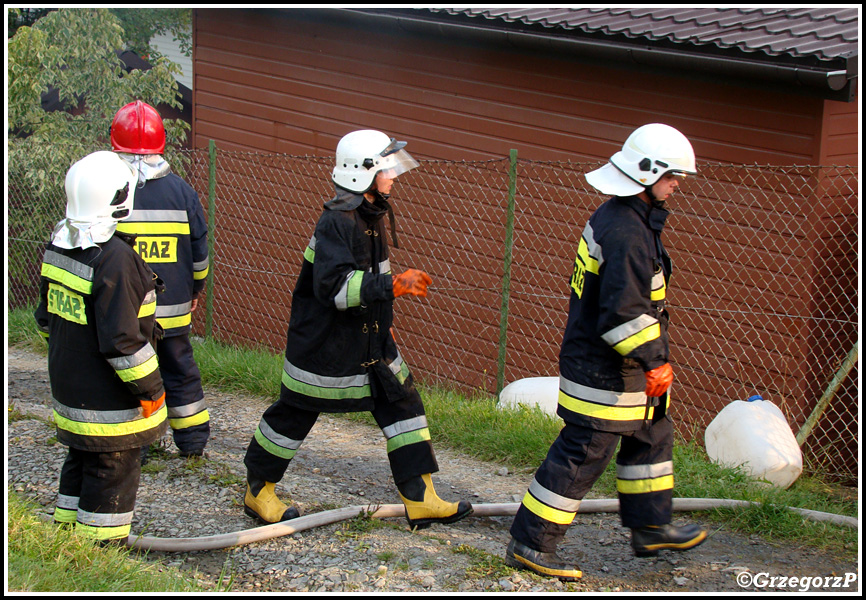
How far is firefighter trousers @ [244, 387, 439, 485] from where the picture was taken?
394 cm

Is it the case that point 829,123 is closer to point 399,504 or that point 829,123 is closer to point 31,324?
point 399,504

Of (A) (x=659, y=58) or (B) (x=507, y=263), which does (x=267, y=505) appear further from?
(A) (x=659, y=58)

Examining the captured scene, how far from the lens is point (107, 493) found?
3451 mm

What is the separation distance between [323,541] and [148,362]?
1190mm

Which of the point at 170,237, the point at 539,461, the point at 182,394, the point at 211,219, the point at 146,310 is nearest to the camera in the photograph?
the point at 146,310

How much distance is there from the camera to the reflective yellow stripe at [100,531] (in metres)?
3.42

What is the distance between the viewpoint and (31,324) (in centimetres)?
795

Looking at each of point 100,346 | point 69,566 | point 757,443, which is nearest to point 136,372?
point 100,346

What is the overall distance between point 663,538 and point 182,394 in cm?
282

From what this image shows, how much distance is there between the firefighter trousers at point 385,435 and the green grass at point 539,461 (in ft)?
3.00

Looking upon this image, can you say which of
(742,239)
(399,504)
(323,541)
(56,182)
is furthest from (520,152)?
(56,182)

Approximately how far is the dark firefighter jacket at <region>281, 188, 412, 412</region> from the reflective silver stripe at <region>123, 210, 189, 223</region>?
1.20 m

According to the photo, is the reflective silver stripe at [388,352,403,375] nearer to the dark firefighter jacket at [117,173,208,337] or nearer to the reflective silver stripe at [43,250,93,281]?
the reflective silver stripe at [43,250,93,281]

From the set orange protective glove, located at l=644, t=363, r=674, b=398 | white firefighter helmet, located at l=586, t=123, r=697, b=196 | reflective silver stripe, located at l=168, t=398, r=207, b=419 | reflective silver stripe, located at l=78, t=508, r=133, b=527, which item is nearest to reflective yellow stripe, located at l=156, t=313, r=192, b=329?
reflective silver stripe, located at l=168, t=398, r=207, b=419
